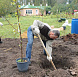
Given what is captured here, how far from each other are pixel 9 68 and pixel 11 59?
71cm

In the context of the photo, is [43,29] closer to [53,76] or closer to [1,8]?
[53,76]

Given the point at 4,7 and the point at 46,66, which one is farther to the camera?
the point at 4,7

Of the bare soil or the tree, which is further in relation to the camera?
the tree

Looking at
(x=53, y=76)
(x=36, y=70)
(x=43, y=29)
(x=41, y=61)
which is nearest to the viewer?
(x=53, y=76)

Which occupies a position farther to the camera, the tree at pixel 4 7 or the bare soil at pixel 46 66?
the tree at pixel 4 7

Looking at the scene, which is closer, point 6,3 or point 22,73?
point 22,73

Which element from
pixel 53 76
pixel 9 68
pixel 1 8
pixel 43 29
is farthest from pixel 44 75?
pixel 1 8

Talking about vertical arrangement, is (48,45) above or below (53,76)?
above

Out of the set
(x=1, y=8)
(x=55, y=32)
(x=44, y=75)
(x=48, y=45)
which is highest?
(x=1, y=8)

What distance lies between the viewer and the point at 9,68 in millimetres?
3293

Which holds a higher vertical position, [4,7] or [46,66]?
[4,7]

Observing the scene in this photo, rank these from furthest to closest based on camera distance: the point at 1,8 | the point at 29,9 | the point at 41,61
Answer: the point at 29,9, the point at 1,8, the point at 41,61

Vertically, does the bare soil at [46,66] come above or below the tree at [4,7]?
below

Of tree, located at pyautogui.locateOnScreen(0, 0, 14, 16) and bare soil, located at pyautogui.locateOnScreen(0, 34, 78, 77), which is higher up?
tree, located at pyautogui.locateOnScreen(0, 0, 14, 16)
